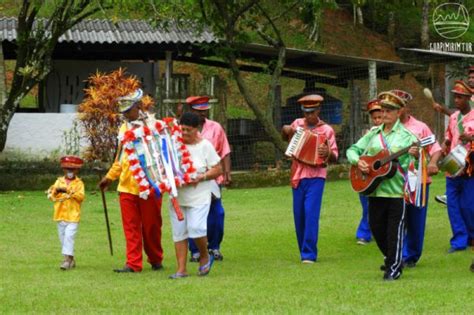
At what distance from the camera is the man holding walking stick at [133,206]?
11828 millimetres

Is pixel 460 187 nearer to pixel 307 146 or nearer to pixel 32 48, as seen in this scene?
pixel 307 146

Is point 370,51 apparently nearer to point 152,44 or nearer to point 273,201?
point 152,44

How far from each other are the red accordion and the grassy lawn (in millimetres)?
1187

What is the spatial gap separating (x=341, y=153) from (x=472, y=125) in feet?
40.9

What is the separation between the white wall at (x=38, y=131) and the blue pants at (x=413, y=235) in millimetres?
13674

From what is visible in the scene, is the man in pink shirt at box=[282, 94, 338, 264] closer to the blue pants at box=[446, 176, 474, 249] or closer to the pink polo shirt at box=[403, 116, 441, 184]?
the pink polo shirt at box=[403, 116, 441, 184]

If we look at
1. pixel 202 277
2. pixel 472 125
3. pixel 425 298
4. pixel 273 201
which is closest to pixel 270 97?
pixel 273 201

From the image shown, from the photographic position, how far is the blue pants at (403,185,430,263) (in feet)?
40.4

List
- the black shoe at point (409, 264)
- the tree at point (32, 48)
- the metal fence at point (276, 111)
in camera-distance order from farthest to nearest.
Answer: the metal fence at point (276, 111), the tree at point (32, 48), the black shoe at point (409, 264)

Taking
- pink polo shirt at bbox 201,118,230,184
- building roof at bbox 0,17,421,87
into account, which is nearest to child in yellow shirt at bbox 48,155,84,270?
pink polo shirt at bbox 201,118,230,184

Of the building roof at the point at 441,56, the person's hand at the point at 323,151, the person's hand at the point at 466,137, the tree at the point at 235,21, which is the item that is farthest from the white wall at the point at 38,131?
the person's hand at the point at 466,137

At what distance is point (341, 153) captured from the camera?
25484mm

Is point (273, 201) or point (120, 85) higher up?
point (120, 85)

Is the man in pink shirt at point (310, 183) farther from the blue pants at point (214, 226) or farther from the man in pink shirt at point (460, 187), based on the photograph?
the man in pink shirt at point (460, 187)
